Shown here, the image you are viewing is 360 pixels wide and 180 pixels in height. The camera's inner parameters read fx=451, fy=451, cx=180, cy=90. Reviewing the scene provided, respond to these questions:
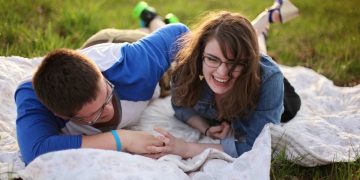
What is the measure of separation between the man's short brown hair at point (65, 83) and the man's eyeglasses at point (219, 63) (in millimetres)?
574

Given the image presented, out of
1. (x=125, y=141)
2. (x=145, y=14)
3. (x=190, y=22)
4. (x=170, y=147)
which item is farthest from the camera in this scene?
(x=190, y=22)

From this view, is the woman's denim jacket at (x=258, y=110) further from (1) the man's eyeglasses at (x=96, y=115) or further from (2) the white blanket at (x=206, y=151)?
(1) the man's eyeglasses at (x=96, y=115)

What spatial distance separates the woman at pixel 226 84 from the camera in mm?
2219

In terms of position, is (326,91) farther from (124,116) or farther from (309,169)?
(124,116)

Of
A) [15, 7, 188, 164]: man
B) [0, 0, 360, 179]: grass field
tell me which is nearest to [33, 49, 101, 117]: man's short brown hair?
[15, 7, 188, 164]: man

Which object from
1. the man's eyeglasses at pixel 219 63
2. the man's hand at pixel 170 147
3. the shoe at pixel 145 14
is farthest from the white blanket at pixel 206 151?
the shoe at pixel 145 14

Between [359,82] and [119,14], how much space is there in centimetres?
280

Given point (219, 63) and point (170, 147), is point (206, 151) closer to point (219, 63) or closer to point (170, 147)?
point (170, 147)

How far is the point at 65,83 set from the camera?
2.04m

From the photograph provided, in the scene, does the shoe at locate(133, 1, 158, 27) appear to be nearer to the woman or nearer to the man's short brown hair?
the woman

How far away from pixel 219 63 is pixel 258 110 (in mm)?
404

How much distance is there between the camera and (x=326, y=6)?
17.4 feet

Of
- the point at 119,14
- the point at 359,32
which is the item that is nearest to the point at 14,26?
the point at 119,14

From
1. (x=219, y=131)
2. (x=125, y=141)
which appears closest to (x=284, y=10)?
(x=219, y=131)
